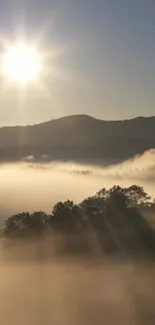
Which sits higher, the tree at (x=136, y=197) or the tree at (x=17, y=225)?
the tree at (x=136, y=197)

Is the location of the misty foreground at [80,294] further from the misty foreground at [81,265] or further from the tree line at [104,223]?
the tree line at [104,223]

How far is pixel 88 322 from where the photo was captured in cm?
3925

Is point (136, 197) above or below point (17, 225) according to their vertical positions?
above

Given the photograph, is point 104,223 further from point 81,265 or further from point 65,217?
point 81,265

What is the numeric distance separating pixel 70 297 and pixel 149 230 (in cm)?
1813

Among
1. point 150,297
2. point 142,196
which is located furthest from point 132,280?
point 142,196

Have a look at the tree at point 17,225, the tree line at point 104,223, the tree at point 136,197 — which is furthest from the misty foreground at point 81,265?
the tree at point 136,197

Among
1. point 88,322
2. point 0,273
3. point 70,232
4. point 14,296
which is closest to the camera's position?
point 88,322

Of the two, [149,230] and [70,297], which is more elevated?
[149,230]

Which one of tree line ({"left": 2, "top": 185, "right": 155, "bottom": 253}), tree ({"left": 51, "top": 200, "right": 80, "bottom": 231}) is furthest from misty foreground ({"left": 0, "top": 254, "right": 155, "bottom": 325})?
tree ({"left": 51, "top": 200, "right": 80, "bottom": 231})

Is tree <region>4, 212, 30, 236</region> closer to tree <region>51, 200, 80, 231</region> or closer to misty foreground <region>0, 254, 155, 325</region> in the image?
tree <region>51, 200, 80, 231</region>

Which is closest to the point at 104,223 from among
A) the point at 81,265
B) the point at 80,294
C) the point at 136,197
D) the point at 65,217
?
the point at 65,217

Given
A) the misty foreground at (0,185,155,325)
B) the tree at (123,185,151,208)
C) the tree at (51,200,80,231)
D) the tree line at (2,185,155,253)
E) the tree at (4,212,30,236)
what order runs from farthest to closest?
1. the tree at (123,185,151,208)
2. the tree at (4,212,30,236)
3. the tree at (51,200,80,231)
4. the tree line at (2,185,155,253)
5. the misty foreground at (0,185,155,325)

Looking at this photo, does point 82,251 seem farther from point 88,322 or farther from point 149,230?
point 88,322
